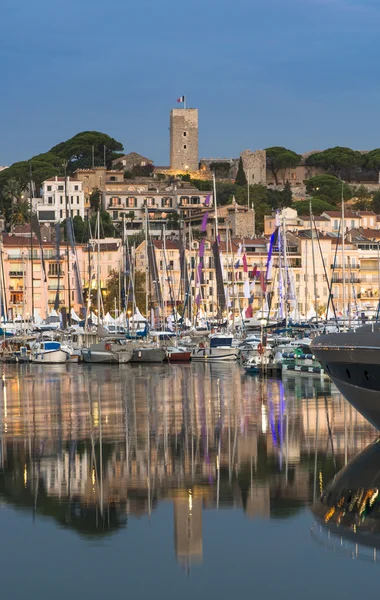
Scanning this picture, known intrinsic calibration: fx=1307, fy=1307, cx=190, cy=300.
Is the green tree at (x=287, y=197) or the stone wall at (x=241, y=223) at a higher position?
the green tree at (x=287, y=197)

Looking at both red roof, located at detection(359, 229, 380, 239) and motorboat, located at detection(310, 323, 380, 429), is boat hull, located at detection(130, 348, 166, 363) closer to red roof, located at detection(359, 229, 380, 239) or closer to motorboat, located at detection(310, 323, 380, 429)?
motorboat, located at detection(310, 323, 380, 429)

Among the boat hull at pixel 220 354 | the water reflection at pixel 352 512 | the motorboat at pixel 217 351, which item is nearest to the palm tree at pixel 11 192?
the motorboat at pixel 217 351

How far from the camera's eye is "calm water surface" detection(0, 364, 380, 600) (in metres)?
14.4

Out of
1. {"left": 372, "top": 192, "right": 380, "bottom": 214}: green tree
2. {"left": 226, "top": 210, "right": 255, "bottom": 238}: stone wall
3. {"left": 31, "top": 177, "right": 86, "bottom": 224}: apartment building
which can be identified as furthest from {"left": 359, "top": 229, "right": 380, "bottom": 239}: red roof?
{"left": 372, "top": 192, "right": 380, "bottom": 214}: green tree

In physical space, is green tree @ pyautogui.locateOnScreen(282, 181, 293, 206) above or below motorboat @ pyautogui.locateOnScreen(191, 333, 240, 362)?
above

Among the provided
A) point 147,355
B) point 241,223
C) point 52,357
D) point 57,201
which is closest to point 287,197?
point 57,201

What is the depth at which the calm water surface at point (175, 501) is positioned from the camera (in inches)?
567

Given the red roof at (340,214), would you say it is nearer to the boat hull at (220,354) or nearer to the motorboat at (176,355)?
the boat hull at (220,354)

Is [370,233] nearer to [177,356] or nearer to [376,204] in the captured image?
[376,204]

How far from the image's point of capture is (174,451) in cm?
2419

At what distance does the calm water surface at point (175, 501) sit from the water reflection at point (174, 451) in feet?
0.11

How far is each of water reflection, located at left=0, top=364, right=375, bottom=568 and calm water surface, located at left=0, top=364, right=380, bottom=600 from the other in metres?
0.03

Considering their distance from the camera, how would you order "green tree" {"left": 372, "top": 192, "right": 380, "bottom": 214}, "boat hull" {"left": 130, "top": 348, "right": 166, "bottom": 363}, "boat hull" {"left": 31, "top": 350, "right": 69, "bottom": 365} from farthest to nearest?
"green tree" {"left": 372, "top": 192, "right": 380, "bottom": 214} → "boat hull" {"left": 31, "top": 350, "right": 69, "bottom": 365} → "boat hull" {"left": 130, "top": 348, "right": 166, "bottom": 363}

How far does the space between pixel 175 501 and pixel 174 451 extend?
5.55 m
